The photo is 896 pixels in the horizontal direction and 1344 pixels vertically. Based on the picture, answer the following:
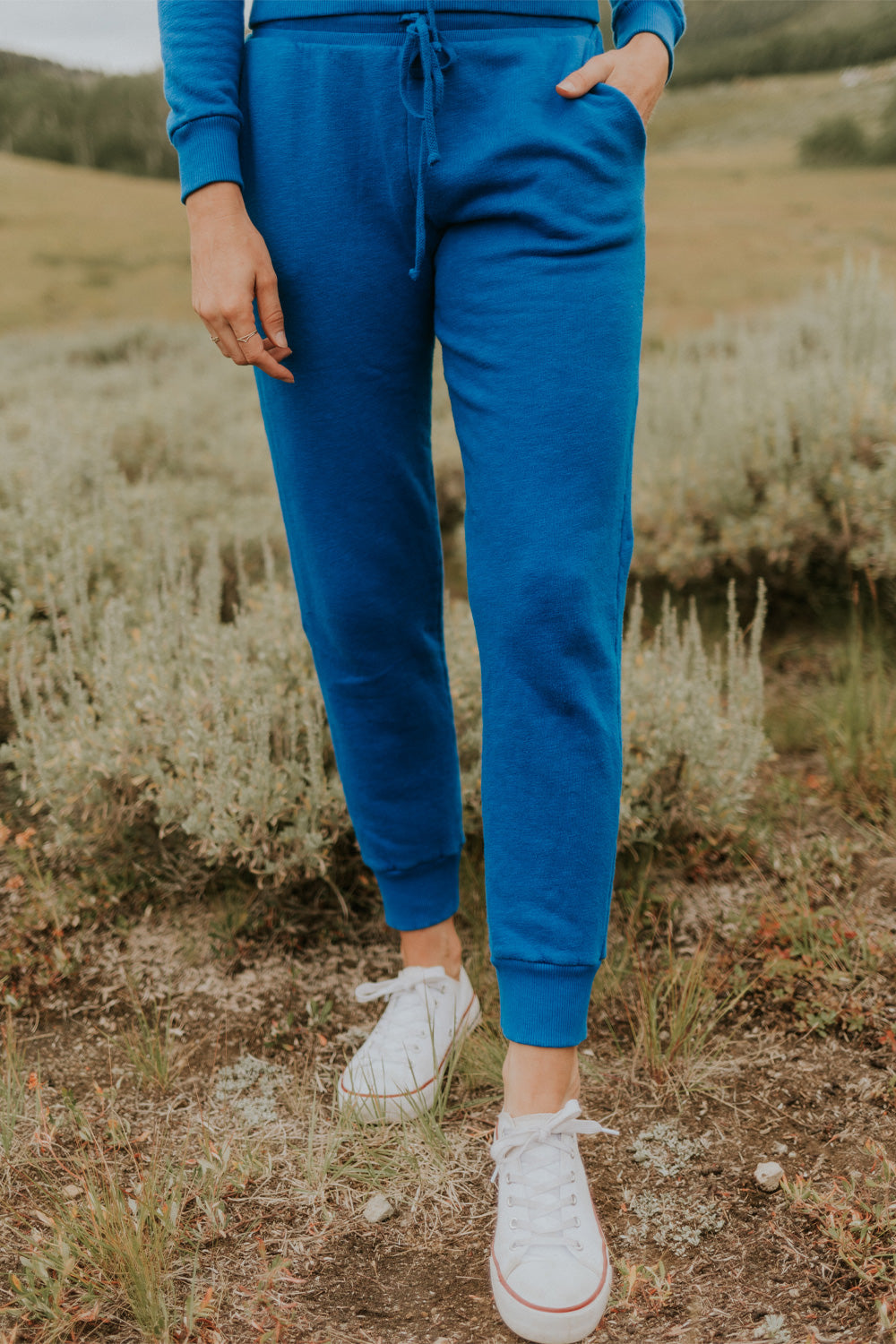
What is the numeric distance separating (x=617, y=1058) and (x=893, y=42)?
14.1ft

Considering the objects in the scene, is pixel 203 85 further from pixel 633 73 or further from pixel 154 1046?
pixel 154 1046

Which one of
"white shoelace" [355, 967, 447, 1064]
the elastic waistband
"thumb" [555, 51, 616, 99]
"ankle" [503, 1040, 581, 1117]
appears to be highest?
the elastic waistband

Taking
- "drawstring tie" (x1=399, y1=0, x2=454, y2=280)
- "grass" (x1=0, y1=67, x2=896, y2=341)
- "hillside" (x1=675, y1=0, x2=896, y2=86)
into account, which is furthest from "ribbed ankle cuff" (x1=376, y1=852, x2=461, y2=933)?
"hillside" (x1=675, y1=0, x2=896, y2=86)

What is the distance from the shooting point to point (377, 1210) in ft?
4.37

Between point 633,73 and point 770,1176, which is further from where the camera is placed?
point 770,1176

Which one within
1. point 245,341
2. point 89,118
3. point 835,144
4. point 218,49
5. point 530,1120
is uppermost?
point 89,118

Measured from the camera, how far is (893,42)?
4.03 meters

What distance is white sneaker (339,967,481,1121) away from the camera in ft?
4.84

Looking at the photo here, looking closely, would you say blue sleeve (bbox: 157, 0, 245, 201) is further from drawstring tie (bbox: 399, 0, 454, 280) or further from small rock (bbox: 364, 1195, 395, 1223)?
small rock (bbox: 364, 1195, 395, 1223)

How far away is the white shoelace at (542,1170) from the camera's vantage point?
1191 millimetres

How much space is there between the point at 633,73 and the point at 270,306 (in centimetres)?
52

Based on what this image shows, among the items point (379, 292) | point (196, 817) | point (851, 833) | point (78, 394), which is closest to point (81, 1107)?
point (196, 817)

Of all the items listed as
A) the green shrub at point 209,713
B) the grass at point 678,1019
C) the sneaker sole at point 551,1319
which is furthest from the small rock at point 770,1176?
the green shrub at point 209,713

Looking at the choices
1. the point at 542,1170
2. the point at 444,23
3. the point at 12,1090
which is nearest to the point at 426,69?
the point at 444,23
